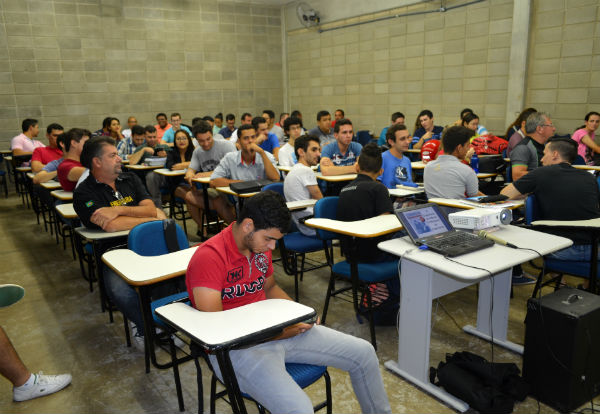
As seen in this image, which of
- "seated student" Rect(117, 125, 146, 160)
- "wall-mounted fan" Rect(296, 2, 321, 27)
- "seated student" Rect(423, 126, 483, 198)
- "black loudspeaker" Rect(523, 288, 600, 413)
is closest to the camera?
"black loudspeaker" Rect(523, 288, 600, 413)

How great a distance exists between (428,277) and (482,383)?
559 mm

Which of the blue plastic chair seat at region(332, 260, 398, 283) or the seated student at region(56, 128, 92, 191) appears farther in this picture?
the seated student at region(56, 128, 92, 191)

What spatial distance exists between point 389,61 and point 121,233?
6.82 metres

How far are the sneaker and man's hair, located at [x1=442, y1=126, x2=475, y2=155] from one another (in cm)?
288

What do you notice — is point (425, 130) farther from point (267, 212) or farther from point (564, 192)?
point (267, 212)

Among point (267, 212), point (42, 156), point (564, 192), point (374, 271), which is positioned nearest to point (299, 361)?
point (267, 212)

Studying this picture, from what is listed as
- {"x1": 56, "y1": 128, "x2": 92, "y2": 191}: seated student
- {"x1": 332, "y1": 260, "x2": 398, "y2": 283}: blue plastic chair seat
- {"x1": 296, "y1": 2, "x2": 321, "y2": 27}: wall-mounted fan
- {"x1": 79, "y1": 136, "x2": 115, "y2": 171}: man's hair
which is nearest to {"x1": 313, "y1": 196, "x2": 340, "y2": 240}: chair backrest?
{"x1": 332, "y1": 260, "x2": 398, "y2": 283}: blue plastic chair seat

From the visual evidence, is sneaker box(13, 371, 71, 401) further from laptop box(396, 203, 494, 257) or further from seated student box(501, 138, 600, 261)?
seated student box(501, 138, 600, 261)

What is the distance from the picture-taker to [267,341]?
165 cm

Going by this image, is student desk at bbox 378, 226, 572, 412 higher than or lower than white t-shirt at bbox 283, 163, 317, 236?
lower

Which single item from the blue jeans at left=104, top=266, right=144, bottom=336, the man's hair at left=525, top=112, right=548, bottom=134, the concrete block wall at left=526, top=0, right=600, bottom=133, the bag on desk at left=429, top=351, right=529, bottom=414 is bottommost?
the bag on desk at left=429, top=351, right=529, bottom=414

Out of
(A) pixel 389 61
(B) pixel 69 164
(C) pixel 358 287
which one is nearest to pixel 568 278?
(C) pixel 358 287

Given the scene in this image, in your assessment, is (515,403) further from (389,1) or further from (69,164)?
(389,1)

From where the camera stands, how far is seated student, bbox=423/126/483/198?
10.8 feet
